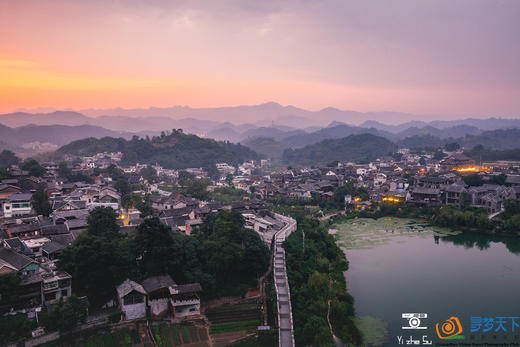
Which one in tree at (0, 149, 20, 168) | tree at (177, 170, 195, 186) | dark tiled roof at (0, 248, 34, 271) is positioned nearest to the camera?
dark tiled roof at (0, 248, 34, 271)

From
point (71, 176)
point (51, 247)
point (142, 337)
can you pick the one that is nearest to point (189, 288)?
point (142, 337)

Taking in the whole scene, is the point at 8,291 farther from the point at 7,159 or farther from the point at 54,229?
the point at 7,159

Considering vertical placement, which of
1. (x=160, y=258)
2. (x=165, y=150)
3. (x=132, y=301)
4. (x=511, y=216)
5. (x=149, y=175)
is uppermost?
(x=165, y=150)

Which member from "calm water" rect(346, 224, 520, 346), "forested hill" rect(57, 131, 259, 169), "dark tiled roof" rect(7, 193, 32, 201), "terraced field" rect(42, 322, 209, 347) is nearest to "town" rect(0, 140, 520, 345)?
"dark tiled roof" rect(7, 193, 32, 201)

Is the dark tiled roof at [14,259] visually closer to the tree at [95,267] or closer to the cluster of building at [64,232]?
the cluster of building at [64,232]

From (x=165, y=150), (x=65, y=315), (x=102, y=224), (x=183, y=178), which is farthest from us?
(x=165, y=150)

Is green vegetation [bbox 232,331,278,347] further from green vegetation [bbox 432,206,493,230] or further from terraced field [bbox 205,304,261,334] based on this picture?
green vegetation [bbox 432,206,493,230]

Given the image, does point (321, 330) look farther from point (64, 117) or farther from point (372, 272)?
point (64, 117)
